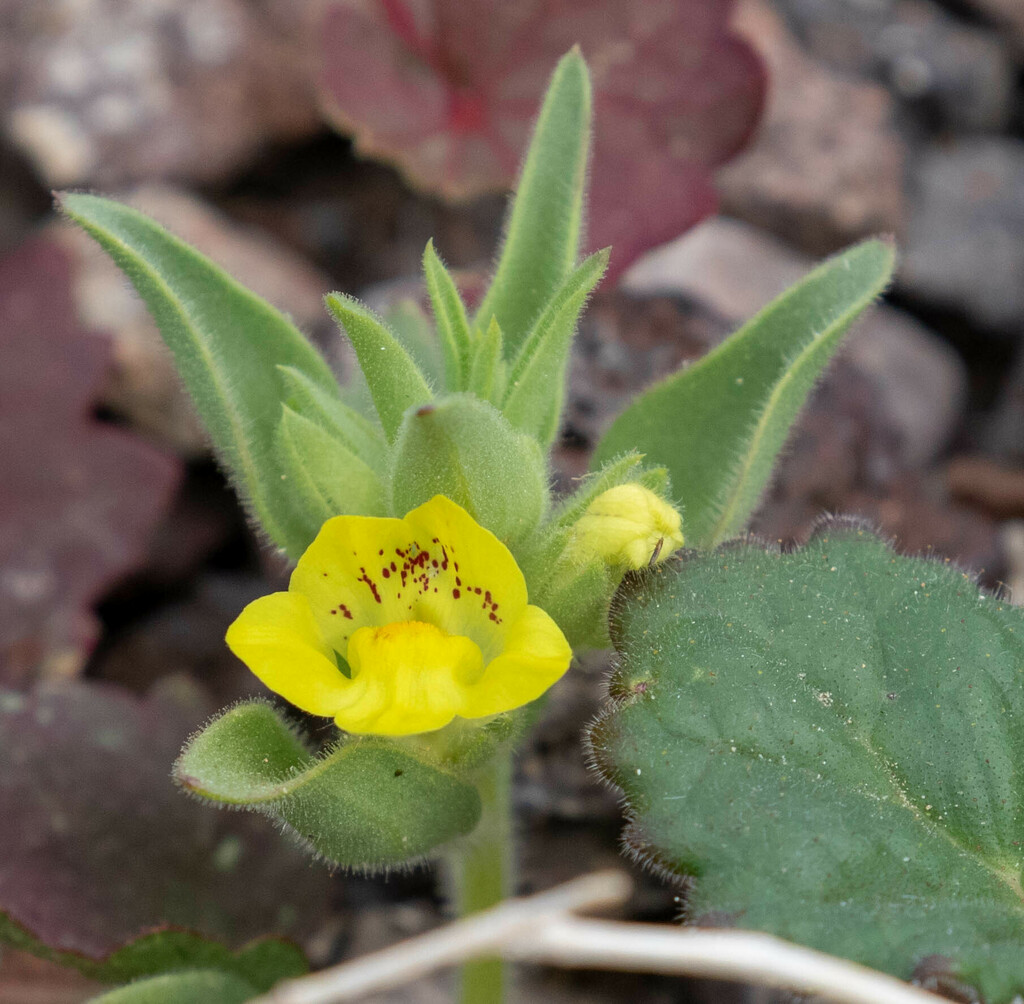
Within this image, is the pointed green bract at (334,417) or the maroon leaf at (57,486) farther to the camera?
the maroon leaf at (57,486)

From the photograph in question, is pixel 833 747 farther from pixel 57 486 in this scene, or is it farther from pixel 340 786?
pixel 57 486

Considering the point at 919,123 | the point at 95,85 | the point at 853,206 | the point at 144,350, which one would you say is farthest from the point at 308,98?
the point at 919,123

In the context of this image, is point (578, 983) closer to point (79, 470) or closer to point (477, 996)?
point (477, 996)

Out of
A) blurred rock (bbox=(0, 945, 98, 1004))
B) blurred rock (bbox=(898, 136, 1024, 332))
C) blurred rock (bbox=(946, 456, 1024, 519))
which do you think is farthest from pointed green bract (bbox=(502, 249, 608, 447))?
blurred rock (bbox=(898, 136, 1024, 332))

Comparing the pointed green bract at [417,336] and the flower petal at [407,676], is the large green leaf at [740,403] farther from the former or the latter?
the flower petal at [407,676]

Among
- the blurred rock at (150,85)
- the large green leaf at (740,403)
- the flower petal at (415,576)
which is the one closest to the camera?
the flower petal at (415,576)

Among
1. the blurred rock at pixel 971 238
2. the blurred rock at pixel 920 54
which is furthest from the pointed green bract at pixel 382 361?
the blurred rock at pixel 920 54

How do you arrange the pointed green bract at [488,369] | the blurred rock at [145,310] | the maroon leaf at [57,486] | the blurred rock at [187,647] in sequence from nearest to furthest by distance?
the pointed green bract at [488,369] < the maroon leaf at [57,486] < the blurred rock at [187,647] < the blurred rock at [145,310]
